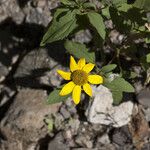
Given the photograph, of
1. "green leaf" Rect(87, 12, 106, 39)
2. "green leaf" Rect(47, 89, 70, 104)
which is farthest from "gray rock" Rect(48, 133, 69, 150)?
"green leaf" Rect(87, 12, 106, 39)

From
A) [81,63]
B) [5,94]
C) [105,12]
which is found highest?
[105,12]

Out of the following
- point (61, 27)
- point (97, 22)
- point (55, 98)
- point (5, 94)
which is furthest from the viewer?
point (5, 94)

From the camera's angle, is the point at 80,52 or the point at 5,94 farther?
the point at 5,94

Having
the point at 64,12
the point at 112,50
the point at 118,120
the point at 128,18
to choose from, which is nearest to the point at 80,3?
the point at 64,12

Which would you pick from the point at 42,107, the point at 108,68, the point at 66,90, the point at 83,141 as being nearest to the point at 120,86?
the point at 108,68

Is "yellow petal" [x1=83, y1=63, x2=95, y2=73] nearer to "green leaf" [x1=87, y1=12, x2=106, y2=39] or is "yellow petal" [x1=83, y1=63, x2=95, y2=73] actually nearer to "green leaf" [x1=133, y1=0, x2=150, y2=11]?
"green leaf" [x1=87, y1=12, x2=106, y2=39]

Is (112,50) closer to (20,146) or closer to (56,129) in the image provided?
(56,129)

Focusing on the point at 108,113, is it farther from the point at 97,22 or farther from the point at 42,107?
the point at 97,22
